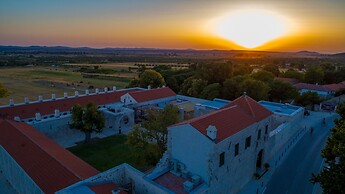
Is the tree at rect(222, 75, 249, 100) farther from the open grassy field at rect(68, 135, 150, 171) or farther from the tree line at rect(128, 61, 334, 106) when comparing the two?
the open grassy field at rect(68, 135, 150, 171)

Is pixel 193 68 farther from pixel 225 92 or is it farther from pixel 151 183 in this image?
pixel 151 183

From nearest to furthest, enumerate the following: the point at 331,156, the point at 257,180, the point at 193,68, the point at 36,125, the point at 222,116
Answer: the point at 331,156
the point at 222,116
the point at 257,180
the point at 36,125
the point at 193,68

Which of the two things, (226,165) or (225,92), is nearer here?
(226,165)

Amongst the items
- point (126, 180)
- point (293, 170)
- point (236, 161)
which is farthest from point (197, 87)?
point (126, 180)

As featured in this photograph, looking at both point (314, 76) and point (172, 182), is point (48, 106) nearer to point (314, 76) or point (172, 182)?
point (172, 182)

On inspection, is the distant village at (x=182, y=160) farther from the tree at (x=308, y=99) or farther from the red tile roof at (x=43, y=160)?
the tree at (x=308, y=99)

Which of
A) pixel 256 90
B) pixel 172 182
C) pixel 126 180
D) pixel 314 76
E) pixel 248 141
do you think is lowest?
pixel 126 180

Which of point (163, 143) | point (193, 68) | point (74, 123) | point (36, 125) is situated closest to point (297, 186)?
point (163, 143)
